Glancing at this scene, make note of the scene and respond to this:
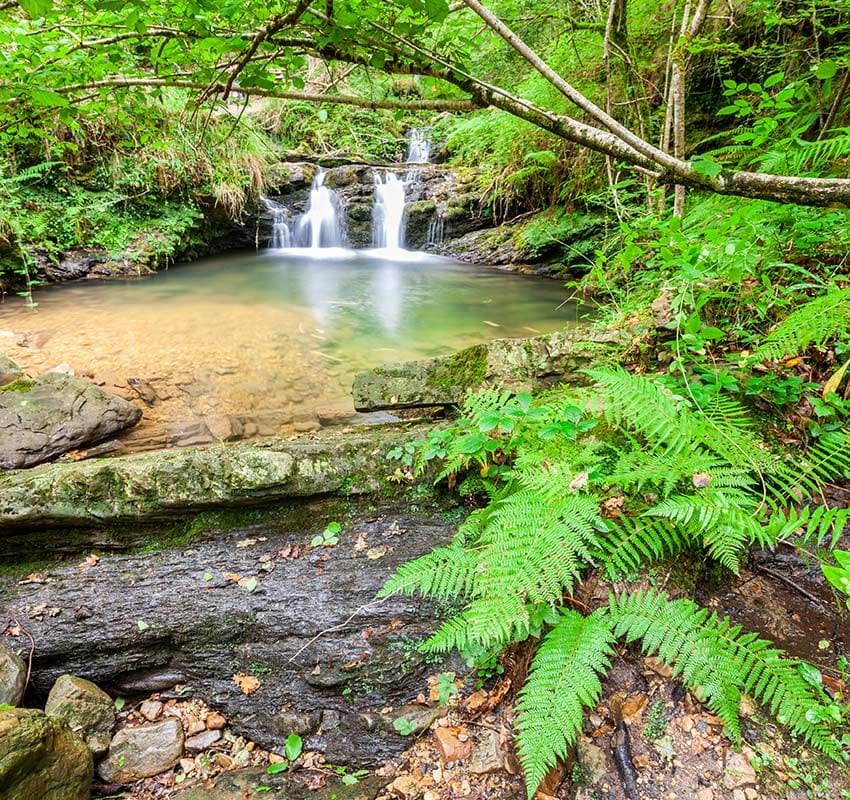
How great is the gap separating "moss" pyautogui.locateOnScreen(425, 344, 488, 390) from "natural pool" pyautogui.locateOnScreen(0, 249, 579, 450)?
1307 millimetres

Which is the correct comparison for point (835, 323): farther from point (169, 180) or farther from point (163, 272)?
point (169, 180)

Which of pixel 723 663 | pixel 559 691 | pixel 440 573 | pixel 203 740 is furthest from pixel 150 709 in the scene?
pixel 723 663

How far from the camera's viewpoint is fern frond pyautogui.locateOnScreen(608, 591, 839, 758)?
4.61 ft

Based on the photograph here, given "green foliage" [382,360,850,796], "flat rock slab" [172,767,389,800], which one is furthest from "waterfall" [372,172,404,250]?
"flat rock slab" [172,767,389,800]

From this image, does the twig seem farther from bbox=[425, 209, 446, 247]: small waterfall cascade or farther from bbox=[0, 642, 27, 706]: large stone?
bbox=[425, 209, 446, 247]: small waterfall cascade

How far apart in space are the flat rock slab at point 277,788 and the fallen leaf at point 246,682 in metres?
0.31

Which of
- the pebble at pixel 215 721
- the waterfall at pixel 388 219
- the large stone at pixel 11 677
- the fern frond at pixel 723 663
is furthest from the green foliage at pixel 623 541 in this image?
the waterfall at pixel 388 219

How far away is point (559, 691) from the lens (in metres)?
1.54

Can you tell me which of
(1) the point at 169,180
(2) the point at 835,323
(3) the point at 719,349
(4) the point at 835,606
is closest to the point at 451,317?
(3) the point at 719,349

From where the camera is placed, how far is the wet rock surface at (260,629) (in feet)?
7.07

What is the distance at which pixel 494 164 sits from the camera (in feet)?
36.0

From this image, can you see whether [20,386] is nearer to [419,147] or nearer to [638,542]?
[638,542]

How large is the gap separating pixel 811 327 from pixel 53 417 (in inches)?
203

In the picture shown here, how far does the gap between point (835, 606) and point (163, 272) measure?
11394 millimetres
